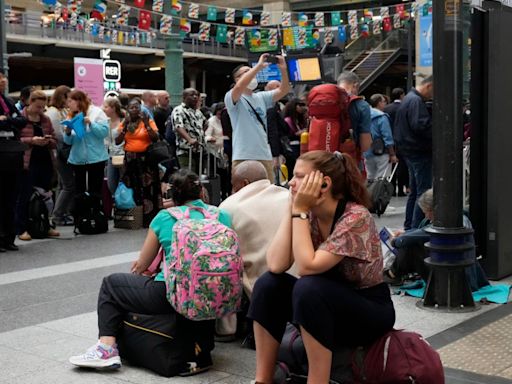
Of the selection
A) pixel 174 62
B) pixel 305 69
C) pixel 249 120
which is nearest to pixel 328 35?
pixel 174 62

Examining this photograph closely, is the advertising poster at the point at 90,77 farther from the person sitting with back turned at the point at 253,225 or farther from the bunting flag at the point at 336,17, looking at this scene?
the person sitting with back turned at the point at 253,225

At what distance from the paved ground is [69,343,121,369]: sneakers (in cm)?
6

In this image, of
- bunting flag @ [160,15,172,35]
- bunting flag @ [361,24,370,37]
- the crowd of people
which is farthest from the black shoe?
bunting flag @ [361,24,370,37]

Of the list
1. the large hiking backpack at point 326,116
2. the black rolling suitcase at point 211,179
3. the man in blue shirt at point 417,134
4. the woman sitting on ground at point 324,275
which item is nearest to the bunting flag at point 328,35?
the black rolling suitcase at point 211,179

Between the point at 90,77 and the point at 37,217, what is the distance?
8055 mm

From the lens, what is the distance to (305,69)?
10656 millimetres

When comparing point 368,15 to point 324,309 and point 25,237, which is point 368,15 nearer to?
point 25,237

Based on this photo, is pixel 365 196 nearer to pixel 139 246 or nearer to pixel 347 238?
pixel 347 238

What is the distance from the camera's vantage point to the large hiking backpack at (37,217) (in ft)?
31.0

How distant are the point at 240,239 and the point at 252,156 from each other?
10.1 feet

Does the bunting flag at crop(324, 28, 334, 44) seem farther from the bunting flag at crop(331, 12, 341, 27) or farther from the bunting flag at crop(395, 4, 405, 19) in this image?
the bunting flag at crop(395, 4, 405, 19)

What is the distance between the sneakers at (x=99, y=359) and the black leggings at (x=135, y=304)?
0.31 ft

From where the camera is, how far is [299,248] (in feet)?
12.1

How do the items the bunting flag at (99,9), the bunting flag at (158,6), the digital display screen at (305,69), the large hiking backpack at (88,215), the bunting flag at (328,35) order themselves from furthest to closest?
the bunting flag at (328,35), the bunting flag at (158,6), the bunting flag at (99,9), the digital display screen at (305,69), the large hiking backpack at (88,215)
